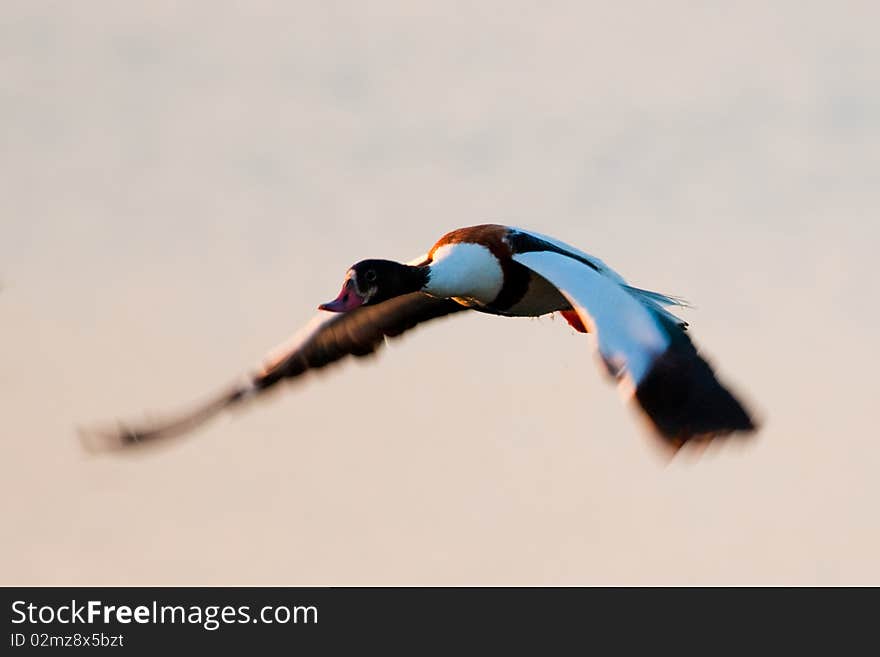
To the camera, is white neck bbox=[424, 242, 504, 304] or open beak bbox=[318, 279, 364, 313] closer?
open beak bbox=[318, 279, 364, 313]

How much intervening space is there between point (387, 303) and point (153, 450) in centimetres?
269

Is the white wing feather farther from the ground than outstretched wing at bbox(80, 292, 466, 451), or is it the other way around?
outstretched wing at bbox(80, 292, 466, 451)

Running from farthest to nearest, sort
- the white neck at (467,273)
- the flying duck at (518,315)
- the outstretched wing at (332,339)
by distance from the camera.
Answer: the outstretched wing at (332,339), the white neck at (467,273), the flying duck at (518,315)

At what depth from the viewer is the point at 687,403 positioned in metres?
12.2

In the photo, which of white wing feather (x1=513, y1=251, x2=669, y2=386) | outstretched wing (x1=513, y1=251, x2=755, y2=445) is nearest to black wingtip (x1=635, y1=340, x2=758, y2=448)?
outstretched wing (x1=513, y1=251, x2=755, y2=445)

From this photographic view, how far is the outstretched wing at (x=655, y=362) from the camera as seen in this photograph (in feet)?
39.5

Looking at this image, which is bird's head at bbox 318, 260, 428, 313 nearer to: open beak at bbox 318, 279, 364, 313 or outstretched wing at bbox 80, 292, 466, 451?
open beak at bbox 318, 279, 364, 313

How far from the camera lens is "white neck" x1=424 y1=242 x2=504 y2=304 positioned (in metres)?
15.4

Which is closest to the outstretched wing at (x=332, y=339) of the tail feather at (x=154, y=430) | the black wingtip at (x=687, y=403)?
the tail feather at (x=154, y=430)

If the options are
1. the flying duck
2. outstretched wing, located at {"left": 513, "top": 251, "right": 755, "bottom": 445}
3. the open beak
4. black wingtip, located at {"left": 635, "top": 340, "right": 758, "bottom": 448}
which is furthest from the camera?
the open beak

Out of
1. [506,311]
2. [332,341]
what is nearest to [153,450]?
[332,341]

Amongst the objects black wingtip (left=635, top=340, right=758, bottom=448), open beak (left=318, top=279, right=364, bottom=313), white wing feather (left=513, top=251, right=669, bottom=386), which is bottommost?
black wingtip (left=635, top=340, right=758, bottom=448)

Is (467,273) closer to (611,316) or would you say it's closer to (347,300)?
(347,300)

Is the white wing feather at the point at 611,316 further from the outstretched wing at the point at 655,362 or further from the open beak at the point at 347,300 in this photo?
the open beak at the point at 347,300
